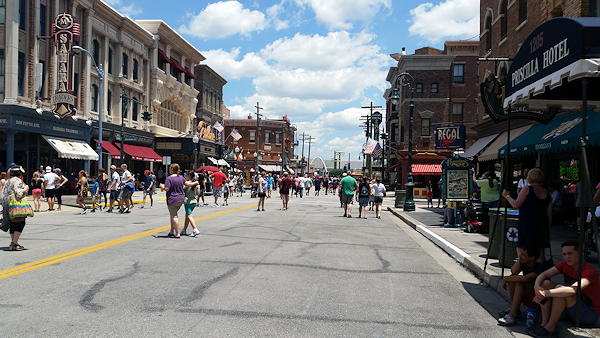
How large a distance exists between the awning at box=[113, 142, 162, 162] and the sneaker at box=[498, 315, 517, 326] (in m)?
36.3

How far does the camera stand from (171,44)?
46.9 metres

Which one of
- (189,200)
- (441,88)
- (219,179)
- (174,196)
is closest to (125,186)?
(219,179)

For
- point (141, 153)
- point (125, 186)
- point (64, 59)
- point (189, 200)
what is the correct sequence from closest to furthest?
point (189, 200)
point (125, 186)
point (64, 59)
point (141, 153)

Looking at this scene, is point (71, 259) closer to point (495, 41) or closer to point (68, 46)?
point (495, 41)

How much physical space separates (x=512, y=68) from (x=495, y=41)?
17.2 meters

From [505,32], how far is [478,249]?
15.3 m

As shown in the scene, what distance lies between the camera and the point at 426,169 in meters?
43.9

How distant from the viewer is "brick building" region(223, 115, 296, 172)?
8338 cm

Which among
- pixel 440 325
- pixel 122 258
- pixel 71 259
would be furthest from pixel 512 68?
pixel 71 259

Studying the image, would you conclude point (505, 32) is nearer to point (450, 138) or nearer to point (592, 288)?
point (450, 138)

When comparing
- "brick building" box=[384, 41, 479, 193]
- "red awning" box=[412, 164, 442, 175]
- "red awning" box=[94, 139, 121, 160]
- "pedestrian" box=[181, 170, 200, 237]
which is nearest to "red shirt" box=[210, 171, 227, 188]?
"pedestrian" box=[181, 170, 200, 237]

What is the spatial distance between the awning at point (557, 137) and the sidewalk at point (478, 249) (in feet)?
7.81

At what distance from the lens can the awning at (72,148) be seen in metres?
29.1

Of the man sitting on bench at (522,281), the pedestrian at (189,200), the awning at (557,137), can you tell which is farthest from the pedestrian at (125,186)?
the man sitting on bench at (522,281)
